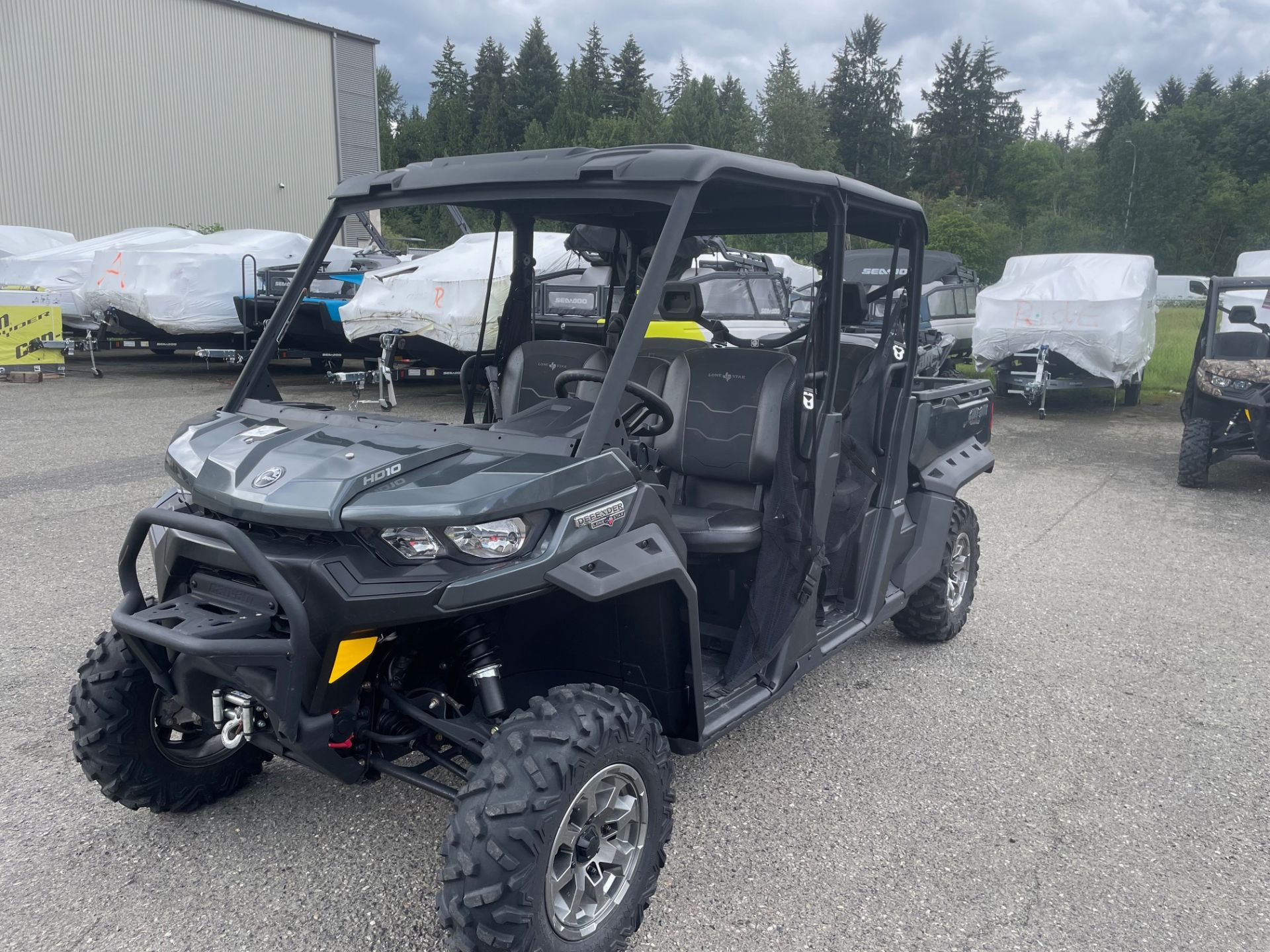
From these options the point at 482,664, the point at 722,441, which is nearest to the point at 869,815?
the point at 722,441

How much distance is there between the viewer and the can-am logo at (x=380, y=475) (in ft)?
7.72

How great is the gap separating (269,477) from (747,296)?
922 cm

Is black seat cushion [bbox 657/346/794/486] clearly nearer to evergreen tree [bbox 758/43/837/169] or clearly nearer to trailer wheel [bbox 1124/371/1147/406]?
trailer wheel [bbox 1124/371/1147/406]

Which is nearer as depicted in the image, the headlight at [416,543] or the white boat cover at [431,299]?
the headlight at [416,543]

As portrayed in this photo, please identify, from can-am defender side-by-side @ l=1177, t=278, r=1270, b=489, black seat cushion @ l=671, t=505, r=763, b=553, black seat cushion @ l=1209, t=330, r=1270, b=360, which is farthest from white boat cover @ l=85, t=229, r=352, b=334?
black seat cushion @ l=671, t=505, r=763, b=553

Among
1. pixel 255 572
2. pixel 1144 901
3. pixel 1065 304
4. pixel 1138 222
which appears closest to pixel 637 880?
pixel 255 572

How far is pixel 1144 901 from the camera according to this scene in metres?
2.83

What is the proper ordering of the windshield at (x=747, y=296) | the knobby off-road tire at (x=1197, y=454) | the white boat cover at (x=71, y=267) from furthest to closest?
the white boat cover at (x=71, y=267) → the windshield at (x=747, y=296) → the knobby off-road tire at (x=1197, y=454)

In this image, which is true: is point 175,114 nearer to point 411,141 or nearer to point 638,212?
point 638,212

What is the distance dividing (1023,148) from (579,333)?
234ft

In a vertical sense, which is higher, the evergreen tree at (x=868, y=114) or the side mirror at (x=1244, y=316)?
the evergreen tree at (x=868, y=114)

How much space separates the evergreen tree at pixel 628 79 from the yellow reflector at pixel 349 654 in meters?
63.3

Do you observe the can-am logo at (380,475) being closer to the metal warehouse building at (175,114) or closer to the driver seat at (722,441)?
the driver seat at (722,441)

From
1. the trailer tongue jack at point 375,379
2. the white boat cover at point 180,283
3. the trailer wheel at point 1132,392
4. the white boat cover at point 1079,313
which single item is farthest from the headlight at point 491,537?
the trailer wheel at point 1132,392
